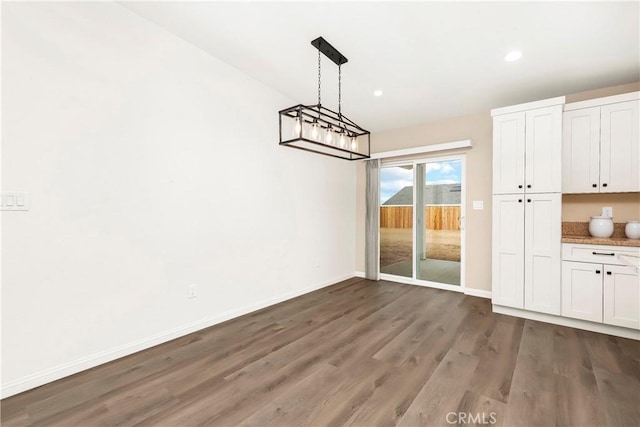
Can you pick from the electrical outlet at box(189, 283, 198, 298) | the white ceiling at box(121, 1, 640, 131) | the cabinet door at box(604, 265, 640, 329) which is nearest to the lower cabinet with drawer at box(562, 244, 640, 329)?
the cabinet door at box(604, 265, 640, 329)

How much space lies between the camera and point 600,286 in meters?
2.92

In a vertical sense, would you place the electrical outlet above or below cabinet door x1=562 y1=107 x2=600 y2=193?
below

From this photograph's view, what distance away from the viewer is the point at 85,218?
215 cm

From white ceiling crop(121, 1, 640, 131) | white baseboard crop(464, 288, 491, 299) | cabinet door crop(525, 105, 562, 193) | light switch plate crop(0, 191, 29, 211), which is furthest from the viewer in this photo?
white baseboard crop(464, 288, 491, 299)

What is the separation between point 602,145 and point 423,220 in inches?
92.4

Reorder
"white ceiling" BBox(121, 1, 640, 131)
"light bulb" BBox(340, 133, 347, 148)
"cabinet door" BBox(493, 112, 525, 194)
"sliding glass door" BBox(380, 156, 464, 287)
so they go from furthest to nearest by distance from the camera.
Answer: "sliding glass door" BBox(380, 156, 464, 287), "cabinet door" BBox(493, 112, 525, 194), "light bulb" BBox(340, 133, 347, 148), "white ceiling" BBox(121, 1, 640, 131)

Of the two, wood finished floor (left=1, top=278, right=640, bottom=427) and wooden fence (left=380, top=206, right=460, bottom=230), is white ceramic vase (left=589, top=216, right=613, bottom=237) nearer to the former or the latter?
wood finished floor (left=1, top=278, right=640, bottom=427)

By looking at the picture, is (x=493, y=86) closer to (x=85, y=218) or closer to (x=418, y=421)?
(x=418, y=421)

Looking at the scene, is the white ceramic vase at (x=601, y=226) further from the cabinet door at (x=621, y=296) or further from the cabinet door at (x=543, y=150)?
the cabinet door at (x=543, y=150)

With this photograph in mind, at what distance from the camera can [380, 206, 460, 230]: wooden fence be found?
14.8 ft

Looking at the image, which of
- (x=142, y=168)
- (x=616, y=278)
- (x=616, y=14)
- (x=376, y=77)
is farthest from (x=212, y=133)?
(x=616, y=278)

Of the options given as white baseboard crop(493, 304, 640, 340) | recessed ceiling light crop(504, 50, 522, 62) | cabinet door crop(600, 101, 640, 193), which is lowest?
white baseboard crop(493, 304, 640, 340)

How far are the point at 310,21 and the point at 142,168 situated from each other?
1.95 m

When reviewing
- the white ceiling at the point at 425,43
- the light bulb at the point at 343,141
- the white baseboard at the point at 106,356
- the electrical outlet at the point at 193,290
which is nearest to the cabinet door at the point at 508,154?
the white ceiling at the point at 425,43
